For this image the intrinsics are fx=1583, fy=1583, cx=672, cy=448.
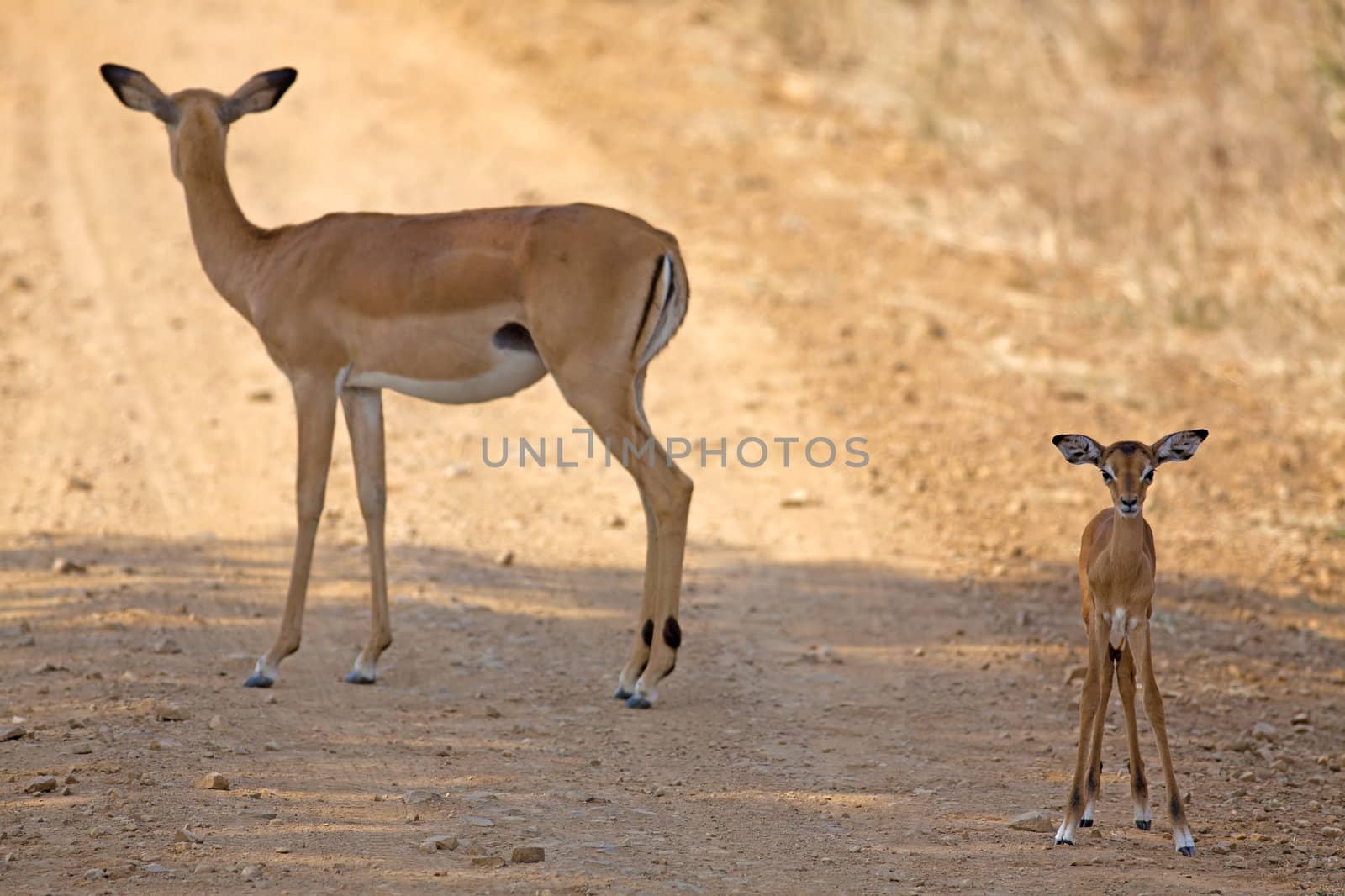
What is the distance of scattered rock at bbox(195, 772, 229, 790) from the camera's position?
5.59 metres

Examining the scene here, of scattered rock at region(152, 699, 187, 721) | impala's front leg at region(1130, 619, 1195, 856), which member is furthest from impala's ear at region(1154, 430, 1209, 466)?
scattered rock at region(152, 699, 187, 721)

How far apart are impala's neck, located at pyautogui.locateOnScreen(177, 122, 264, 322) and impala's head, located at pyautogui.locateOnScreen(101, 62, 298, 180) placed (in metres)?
0.02

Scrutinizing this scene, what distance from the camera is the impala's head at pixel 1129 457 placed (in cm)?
508

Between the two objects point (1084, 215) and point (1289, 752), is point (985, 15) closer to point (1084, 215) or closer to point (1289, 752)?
point (1084, 215)

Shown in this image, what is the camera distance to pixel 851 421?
10531 mm

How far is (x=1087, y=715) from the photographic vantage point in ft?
17.5

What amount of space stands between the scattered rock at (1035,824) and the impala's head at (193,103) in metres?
4.68

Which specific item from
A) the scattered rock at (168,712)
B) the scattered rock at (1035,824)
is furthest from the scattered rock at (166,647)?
the scattered rock at (1035,824)

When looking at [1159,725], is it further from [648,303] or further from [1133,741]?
[648,303]

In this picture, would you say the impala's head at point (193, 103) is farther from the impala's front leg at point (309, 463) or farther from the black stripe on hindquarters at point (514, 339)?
the black stripe on hindquarters at point (514, 339)

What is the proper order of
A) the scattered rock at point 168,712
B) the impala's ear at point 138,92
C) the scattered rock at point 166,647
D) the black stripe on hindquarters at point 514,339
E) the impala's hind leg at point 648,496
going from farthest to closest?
the impala's ear at point 138,92 < the scattered rock at point 166,647 < the black stripe on hindquarters at point 514,339 < the impala's hind leg at point 648,496 < the scattered rock at point 168,712

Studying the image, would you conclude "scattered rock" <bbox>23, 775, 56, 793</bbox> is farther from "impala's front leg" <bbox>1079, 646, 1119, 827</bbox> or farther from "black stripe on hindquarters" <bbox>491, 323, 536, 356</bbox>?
"impala's front leg" <bbox>1079, 646, 1119, 827</bbox>

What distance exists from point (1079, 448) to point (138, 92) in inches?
188

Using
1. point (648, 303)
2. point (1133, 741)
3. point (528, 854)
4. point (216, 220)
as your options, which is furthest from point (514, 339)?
point (1133, 741)
